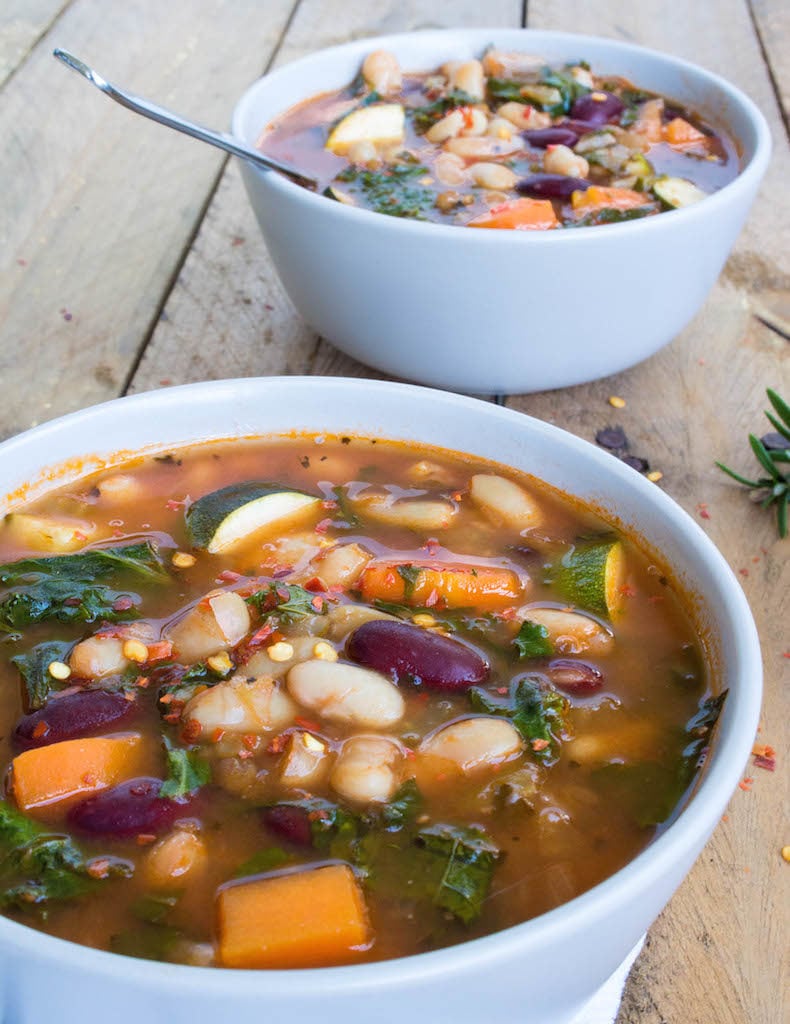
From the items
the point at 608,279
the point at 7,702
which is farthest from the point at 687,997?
the point at 608,279

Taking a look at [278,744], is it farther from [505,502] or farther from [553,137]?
[553,137]

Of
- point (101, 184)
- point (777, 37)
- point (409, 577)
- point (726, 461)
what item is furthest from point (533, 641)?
point (777, 37)

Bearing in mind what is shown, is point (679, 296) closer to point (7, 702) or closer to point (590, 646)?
point (590, 646)

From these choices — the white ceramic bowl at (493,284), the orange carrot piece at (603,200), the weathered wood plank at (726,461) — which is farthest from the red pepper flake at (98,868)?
the orange carrot piece at (603,200)

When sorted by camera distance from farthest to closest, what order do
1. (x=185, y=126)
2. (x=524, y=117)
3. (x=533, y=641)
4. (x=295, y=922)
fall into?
(x=524, y=117)
(x=185, y=126)
(x=533, y=641)
(x=295, y=922)

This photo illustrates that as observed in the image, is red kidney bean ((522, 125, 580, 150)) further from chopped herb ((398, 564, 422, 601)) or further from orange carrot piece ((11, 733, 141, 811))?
orange carrot piece ((11, 733, 141, 811))

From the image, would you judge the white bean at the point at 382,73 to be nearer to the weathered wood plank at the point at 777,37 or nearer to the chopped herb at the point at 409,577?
the weathered wood plank at the point at 777,37

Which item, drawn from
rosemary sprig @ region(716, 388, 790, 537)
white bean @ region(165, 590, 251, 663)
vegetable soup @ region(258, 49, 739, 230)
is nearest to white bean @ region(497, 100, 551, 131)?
vegetable soup @ region(258, 49, 739, 230)
